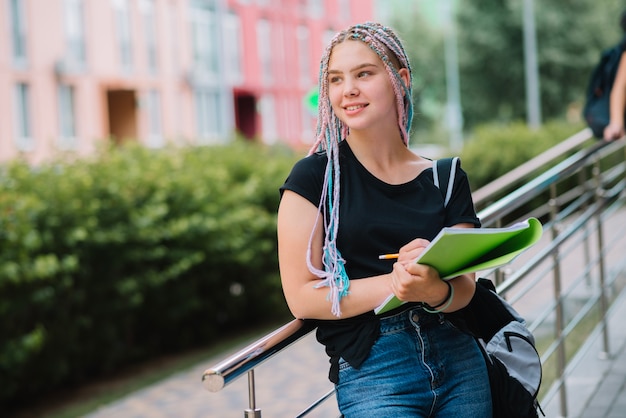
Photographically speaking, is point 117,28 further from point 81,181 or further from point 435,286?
point 435,286

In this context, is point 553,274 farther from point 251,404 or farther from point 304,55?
point 304,55

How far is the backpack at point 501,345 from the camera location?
8.05 feet

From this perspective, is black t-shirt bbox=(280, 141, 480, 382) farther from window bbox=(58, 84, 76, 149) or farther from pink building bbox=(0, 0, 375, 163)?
window bbox=(58, 84, 76, 149)

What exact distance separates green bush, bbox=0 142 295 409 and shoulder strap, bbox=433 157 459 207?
207 inches

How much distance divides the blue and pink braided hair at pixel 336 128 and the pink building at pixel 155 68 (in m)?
20.1

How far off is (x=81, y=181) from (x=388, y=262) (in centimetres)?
674

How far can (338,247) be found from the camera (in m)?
2.33

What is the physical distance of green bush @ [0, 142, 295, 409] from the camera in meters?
7.77

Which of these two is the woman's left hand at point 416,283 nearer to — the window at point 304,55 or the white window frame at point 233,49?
the white window frame at point 233,49

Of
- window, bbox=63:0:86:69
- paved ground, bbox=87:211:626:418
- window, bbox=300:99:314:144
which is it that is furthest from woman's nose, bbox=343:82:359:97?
window, bbox=300:99:314:144

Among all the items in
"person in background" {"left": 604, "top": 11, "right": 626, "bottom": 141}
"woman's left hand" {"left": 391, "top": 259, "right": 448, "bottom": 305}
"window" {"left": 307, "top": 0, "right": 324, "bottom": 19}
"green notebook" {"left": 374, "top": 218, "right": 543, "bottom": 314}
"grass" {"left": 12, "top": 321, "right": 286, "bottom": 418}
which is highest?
"window" {"left": 307, "top": 0, "right": 324, "bottom": 19}

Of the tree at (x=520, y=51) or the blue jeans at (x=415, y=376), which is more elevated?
the tree at (x=520, y=51)

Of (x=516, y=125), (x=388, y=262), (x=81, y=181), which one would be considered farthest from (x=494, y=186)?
(x=516, y=125)

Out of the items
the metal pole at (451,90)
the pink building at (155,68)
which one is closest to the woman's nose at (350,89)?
the pink building at (155,68)
